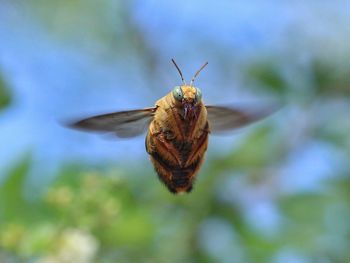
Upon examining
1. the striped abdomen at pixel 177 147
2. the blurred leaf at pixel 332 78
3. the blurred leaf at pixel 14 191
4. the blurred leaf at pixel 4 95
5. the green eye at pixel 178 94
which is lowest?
the striped abdomen at pixel 177 147

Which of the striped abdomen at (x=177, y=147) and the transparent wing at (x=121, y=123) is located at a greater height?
the transparent wing at (x=121, y=123)

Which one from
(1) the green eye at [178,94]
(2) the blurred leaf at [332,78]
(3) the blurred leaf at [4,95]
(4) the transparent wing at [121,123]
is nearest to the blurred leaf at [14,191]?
(3) the blurred leaf at [4,95]

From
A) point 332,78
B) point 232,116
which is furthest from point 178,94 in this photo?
point 332,78

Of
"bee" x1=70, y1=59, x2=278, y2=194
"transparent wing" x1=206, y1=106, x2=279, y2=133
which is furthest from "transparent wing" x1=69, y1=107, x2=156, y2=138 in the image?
"transparent wing" x1=206, y1=106, x2=279, y2=133

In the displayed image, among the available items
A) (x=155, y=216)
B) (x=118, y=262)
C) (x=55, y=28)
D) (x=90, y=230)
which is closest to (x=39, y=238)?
(x=90, y=230)

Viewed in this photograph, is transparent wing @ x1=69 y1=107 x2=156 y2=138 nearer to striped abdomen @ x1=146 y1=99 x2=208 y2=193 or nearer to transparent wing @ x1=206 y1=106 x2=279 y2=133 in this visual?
striped abdomen @ x1=146 y1=99 x2=208 y2=193

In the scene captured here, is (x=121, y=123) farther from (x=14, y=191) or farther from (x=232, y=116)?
(x=14, y=191)

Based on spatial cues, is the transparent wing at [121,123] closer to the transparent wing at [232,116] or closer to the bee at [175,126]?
the bee at [175,126]

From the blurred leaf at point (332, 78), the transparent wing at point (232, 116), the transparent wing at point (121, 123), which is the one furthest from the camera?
the blurred leaf at point (332, 78)

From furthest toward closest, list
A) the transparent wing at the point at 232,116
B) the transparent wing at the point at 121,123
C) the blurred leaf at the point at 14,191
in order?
the blurred leaf at the point at 14,191
the transparent wing at the point at 232,116
the transparent wing at the point at 121,123
